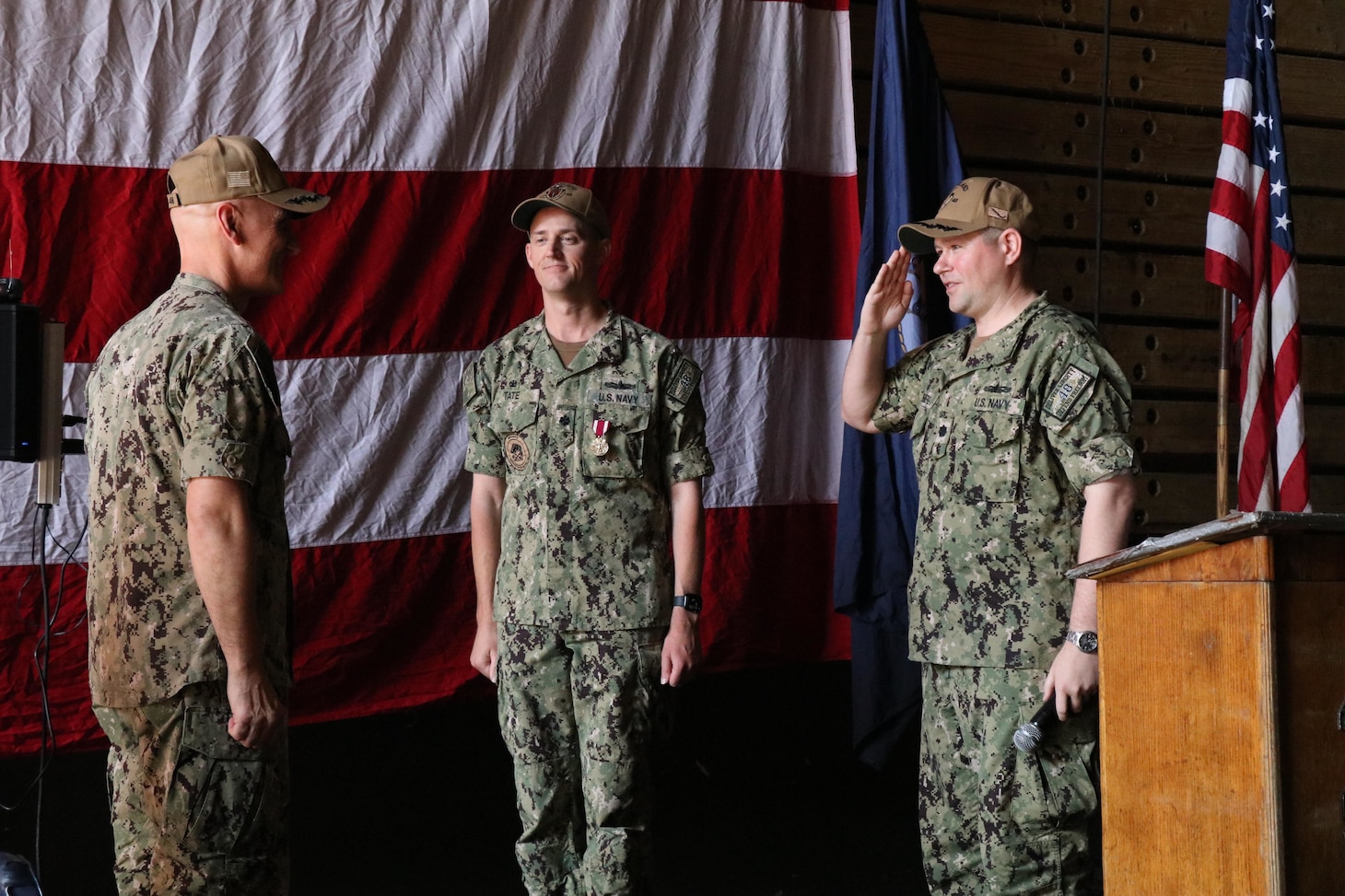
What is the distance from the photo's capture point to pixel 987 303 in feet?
7.75

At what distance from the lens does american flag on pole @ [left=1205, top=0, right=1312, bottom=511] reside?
3217mm

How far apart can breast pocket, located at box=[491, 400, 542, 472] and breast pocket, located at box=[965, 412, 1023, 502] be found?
787mm

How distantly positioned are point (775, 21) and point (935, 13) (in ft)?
1.97

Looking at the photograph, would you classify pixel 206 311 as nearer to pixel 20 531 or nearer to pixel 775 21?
pixel 20 531

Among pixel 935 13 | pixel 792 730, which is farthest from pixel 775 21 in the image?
pixel 792 730

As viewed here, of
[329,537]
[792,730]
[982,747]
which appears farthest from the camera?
[792,730]

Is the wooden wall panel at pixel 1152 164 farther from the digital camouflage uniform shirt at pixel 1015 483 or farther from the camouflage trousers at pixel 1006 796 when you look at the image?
the camouflage trousers at pixel 1006 796

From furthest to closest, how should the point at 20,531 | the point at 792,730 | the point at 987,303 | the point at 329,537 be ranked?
the point at 792,730, the point at 329,537, the point at 20,531, the point at 987,303

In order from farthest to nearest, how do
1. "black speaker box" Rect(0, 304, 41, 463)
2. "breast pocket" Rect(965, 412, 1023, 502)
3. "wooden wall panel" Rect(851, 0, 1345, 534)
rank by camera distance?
1. "wooden wall panel" Rect(851, 0, 1345, 534)
2. "breast pocket" Rect(965, 412, 1023, 502)
3. "black speaker box" Rect(0, 304, 41, 463)

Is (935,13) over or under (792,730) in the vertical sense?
over

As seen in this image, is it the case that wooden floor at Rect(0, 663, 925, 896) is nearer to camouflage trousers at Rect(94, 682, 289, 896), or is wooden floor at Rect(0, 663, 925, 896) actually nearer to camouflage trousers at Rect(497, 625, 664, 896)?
camouflage trousers at Rect(497, 625, 664, 896)

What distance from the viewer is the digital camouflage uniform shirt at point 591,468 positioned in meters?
2.42

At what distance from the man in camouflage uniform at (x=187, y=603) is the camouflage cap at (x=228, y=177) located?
138 millimetres

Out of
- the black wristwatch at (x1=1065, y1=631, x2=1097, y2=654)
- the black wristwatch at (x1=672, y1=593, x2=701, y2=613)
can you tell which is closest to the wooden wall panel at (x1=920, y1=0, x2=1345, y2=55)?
the black wristwatch at (x1=672, y1=593, x2=701, y2=613)
